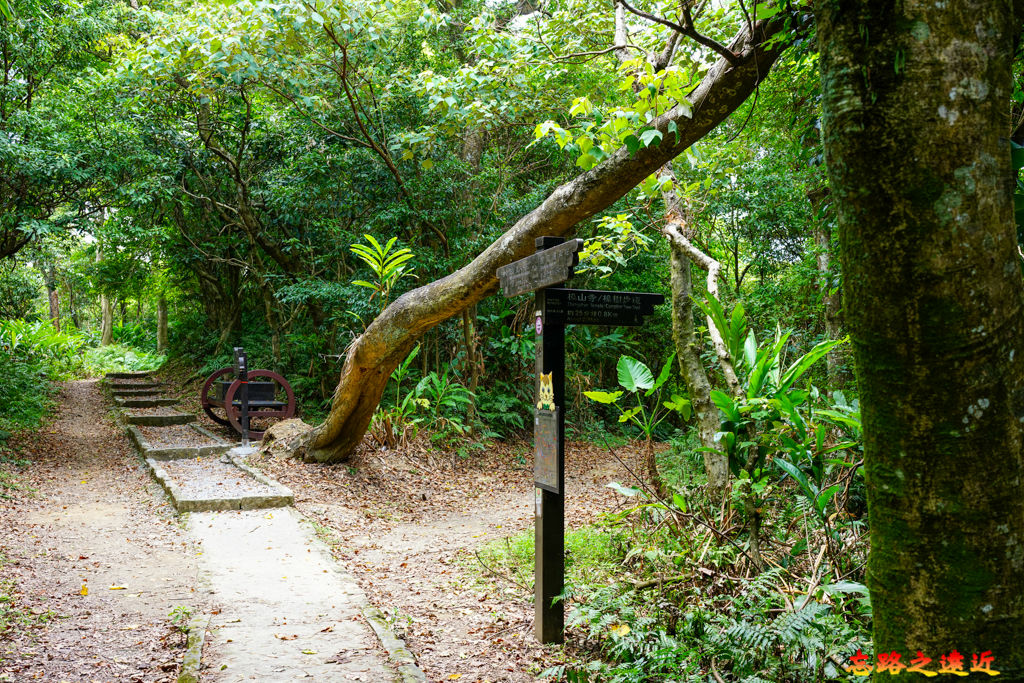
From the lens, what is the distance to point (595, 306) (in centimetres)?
412

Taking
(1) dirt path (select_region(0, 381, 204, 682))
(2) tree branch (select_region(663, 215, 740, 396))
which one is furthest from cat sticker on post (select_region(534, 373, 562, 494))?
(1) dirt path (select_region(0, 381, 204, 682))

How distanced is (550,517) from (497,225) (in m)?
6.98

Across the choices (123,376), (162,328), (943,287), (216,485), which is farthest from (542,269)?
(162,328)

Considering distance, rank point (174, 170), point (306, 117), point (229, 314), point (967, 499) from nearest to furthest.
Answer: point (967, 499), point (306, 117), point (174, 170), point (229, 314)

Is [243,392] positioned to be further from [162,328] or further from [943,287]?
[162,328]

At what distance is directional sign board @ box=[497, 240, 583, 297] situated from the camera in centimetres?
378

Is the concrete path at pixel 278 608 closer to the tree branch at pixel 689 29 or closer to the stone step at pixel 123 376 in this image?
the tree branch at pixel 689 29

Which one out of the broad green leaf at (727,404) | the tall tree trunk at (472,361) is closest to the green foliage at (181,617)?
the broad green leaf at (727,404)

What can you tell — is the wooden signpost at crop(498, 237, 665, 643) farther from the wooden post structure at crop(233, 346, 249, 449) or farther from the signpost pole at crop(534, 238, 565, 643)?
the wooden post structure at crop(233, 346, 249, 449)

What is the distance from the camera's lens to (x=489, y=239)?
34.1 ft

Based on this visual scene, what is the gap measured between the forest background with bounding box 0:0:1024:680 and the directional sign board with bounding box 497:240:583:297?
0.50 metres

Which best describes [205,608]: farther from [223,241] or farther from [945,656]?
[223,241]

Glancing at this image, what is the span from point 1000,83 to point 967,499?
967 millimetres

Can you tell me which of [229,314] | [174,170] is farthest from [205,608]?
[229,314]
